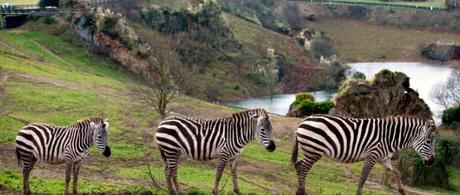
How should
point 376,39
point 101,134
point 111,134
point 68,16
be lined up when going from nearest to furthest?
1. point 101,134
2. point 111,134
3. point 68,16
4. point 376,39

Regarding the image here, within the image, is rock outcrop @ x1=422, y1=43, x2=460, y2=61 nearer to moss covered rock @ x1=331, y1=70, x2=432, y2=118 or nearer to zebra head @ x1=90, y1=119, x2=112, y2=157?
moss covered rock @ x1=331, y1=70, x2=432, y2=118

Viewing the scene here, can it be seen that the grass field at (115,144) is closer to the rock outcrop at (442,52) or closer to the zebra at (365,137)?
the zebra at (365,137)

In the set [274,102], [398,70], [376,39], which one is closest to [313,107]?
[274,102]

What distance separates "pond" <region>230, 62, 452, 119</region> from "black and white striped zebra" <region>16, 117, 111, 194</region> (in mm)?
52029

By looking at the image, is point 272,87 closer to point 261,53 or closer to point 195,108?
point 261,53

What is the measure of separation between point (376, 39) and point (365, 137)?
115143 millimetres

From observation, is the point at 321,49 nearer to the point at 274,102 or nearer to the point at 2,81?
the point at 274,102

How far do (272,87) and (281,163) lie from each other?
61477mm

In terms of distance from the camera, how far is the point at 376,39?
5143 inches

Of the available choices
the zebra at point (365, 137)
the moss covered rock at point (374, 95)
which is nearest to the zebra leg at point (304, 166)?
the zebra at point (365, 137)

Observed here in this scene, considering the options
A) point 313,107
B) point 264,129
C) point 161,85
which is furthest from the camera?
point 313,107

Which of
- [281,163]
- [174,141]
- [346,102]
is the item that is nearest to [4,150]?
[174,141]

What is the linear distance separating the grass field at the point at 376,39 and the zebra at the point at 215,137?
339 ft

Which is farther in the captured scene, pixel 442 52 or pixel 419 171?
pixel 442 52
